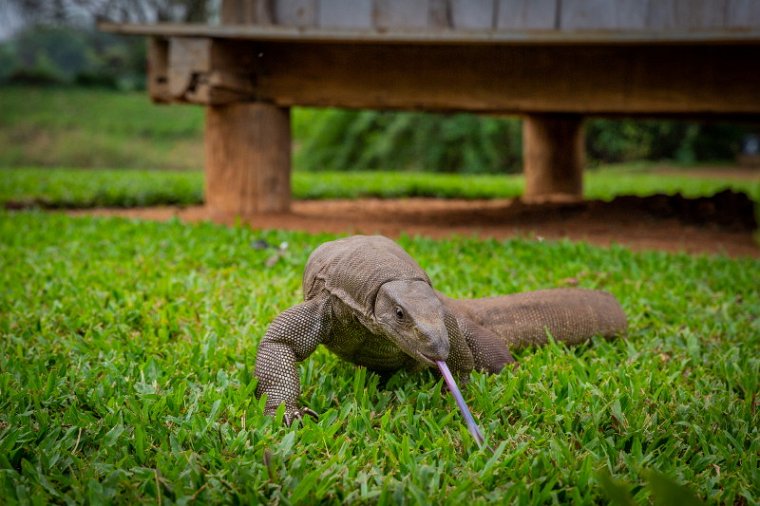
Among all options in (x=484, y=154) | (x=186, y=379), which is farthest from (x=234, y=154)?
(x=484, y=154)

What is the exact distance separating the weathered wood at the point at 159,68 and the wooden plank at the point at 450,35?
312mm

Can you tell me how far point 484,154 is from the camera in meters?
19.0

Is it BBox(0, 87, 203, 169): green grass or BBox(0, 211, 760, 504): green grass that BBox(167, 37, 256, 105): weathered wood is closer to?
BBox(0, 211, 760, 504): green grass

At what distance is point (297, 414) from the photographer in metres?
2.34

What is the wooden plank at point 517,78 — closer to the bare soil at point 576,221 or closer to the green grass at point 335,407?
the bare soil at point 576,221

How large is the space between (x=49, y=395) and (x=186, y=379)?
43cm

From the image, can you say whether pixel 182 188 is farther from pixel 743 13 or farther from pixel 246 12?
pixel 743 13

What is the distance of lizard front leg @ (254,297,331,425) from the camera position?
2.39m

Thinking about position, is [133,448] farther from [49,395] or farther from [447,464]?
[447,464]

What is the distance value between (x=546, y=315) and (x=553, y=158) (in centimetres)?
625

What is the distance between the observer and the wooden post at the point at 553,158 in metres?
9.05

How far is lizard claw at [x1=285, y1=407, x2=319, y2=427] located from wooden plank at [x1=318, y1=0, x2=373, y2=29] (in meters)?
4.11


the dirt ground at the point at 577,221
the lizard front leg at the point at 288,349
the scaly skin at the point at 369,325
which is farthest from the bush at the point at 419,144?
the lizard front leg at the point at 288,349

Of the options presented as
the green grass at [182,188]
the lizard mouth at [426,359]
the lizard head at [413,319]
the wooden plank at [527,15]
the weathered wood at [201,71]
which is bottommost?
the green grass at [182,188]
